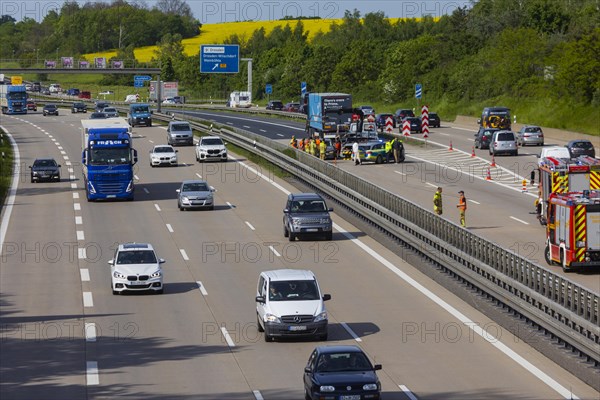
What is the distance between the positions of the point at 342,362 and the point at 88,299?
13.8m

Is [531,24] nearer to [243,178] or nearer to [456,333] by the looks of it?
[243,178]

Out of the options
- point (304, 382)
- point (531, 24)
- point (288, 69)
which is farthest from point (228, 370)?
point (288, 69)

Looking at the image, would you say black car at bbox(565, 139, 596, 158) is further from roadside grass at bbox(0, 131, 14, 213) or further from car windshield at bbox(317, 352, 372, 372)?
car windshield at bbox(317, 352, 372, 372)

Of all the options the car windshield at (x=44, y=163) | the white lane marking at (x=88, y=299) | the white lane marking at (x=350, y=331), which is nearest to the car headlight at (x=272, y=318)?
the white lane marking at (x=350, y=331)

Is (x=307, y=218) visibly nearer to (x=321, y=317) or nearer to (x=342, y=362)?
(x=321, y=317)

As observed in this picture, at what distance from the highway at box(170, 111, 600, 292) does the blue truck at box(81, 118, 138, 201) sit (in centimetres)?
1236

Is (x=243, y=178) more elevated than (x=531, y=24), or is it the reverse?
(x=531, y=24)

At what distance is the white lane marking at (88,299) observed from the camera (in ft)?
108

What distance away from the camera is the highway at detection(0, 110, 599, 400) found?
2373cm

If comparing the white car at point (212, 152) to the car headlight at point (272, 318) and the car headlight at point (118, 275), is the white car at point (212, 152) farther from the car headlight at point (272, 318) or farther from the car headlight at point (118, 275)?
the car headlight at point (272, 318)

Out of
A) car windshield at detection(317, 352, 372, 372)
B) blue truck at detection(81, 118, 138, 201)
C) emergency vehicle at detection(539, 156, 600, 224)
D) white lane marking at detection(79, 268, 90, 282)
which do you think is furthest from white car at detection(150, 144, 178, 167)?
car windshield at detection(317, 352, 372, 372)

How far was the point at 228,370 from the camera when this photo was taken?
81.8ft

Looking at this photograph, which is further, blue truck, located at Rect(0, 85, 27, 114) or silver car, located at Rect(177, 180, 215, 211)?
blue truck, located at Rect(0, 85, 27, 114)

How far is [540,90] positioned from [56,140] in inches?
→ 1607
